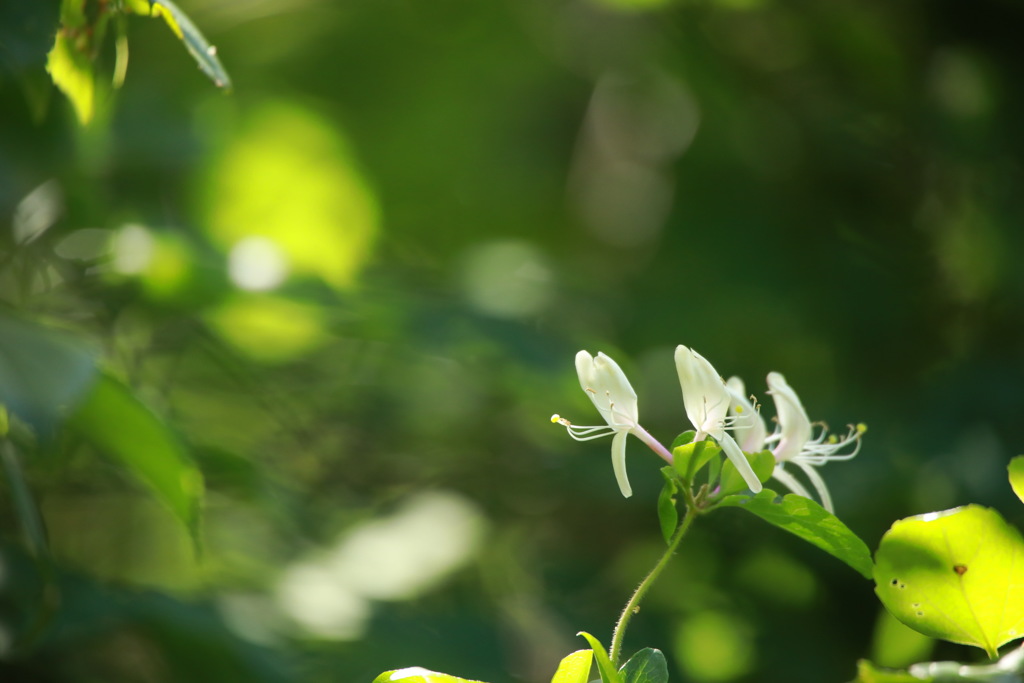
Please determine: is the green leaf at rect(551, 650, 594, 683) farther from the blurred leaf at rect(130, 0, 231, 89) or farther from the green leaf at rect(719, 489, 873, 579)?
the blurred leaf at rect(130, 0, 231, 89)

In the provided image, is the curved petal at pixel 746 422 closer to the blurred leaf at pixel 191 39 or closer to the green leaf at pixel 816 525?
the green leaf at pixel 816 525

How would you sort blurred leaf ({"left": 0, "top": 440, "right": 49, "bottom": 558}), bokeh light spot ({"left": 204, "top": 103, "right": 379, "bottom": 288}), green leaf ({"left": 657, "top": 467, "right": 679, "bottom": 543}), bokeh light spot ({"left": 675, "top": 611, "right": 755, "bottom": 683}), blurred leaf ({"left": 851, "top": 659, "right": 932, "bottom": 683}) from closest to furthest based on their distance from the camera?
blurred leaf ({"left": 851, "top": 659, "right": 932, "bottom": 683}) → green leaf ({"left": 657, "top": 467, "right": 679, "bottom": 543}) → blurred leaf ({"left": 0, "top": 440, "right": 49, "bottom": 558}) → bokeh light spot ({"left": 675, "top": 611, "right": 755, "bottom": 683}) → bokeh light spot ({"left": 204, "top": 103, "right": 379, "bottom": 288})

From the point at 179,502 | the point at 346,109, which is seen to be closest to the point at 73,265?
the point at 179,502

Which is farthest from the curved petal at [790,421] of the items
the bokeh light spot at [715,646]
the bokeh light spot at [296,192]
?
the bokeh light spot at [296,192]

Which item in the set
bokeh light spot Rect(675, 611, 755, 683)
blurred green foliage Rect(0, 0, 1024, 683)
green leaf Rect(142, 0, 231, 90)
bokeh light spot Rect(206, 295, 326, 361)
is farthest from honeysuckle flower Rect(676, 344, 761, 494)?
bokeh light spot Rect(675, 611, 755, 683)

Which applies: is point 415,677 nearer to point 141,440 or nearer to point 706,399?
point 706,399

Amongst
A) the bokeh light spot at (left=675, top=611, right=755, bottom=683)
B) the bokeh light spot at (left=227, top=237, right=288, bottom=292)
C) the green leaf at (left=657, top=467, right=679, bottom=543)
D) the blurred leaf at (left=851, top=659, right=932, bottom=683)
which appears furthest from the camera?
the bokeh light spot at (left=675, top=611, right=755, bottom=683)
